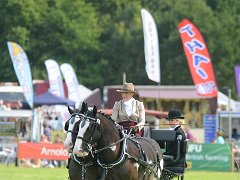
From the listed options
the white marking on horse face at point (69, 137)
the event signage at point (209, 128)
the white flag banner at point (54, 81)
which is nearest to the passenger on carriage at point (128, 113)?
the white marking on horse face at point (69, 137)

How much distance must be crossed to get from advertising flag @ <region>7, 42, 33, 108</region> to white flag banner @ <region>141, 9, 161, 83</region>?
5189mm

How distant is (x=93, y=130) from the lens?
13594mm

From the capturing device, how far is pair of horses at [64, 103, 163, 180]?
43.9ft

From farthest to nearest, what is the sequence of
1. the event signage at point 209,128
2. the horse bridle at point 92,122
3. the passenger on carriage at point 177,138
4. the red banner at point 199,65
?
the event signage at point 209,128, the red banner at point 199,65, the passenger on carriage at point 177,138, the horse bridle at point 92,122

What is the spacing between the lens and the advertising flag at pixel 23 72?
38719 millimetres

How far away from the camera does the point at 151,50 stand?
40.2 m

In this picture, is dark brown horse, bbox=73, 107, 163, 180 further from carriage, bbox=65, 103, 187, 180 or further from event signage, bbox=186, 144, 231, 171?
event signage, bbox=186, 144, 231, 171

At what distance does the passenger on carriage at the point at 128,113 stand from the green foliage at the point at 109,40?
60275mm

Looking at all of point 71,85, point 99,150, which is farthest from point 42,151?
point 99,150

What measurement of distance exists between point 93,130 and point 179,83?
6340 centimetres

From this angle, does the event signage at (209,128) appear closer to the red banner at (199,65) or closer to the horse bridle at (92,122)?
the red banner at (199,65)

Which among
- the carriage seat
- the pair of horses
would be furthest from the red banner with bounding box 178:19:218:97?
the pair of horses

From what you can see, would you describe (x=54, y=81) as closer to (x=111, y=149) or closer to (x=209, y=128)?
(x=209, y=128)

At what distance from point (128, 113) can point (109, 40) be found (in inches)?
2593
